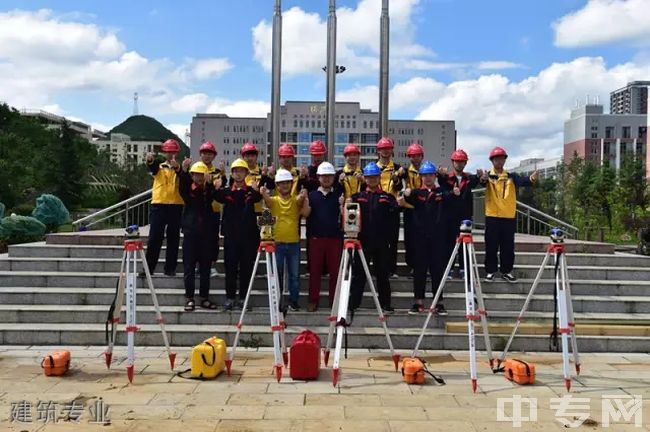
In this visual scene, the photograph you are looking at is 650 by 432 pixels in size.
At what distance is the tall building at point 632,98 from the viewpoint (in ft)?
468

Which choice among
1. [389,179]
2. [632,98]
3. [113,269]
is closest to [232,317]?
[113,269]

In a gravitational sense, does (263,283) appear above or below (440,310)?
above

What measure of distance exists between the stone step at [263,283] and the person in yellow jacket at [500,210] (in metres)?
0.19

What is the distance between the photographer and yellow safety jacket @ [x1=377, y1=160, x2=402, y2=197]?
8602 mm

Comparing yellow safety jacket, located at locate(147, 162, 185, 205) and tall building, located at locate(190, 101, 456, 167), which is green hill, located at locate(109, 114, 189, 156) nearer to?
tall building, located at locate(190, 101, 456, 167)

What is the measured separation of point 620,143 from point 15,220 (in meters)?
108

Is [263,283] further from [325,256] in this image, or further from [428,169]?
[428,169]

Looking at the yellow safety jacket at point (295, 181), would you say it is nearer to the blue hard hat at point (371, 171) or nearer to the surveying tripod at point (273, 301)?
the blue hard hat at point (371, 171)

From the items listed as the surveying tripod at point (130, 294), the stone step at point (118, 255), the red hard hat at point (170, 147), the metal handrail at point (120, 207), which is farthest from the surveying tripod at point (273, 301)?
the metal handrail at point (120, 207)

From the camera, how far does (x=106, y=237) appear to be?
9930 mm

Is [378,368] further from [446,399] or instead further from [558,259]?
[558,259]

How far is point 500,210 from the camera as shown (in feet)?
28.7

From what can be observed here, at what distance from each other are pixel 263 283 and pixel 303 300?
29.3 inches

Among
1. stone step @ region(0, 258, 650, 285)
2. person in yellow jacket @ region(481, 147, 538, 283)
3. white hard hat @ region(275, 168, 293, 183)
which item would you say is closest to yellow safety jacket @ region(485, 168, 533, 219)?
person in yellow jacket @ region(481, 147, 538, 283)
